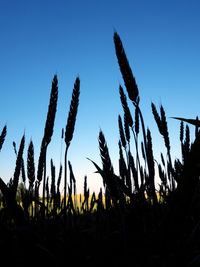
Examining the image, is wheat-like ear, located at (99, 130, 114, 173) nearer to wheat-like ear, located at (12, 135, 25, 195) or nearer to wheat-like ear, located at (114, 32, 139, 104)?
wheat-like ear, located at (114, 32, 139, 104)

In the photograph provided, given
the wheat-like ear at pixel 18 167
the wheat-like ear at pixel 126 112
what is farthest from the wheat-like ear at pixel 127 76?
the wheat-like ear at pixel 18 167

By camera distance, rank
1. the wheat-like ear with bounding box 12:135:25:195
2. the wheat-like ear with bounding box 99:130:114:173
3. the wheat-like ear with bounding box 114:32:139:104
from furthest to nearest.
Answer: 1. the wheat-like ear with bounding box 12:135:25:195
2. the wheat-like ear with bounding box 114:32:139:104
3. the wheat-like ear with bounding box 99:130:114:173

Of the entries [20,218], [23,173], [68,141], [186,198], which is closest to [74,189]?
[23,173]

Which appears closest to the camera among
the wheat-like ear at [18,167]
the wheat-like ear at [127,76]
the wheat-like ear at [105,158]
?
the wheat-like ear at [105,158]

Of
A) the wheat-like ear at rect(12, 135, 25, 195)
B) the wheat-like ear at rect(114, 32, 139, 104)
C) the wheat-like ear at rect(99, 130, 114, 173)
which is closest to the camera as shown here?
the wheat-like ear at rect(99, 130, 114, 173)

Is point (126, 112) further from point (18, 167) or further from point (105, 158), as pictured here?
point (18, 167)

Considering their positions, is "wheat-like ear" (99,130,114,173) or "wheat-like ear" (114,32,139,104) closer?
"wheat-like ear" (99,130,114,173)

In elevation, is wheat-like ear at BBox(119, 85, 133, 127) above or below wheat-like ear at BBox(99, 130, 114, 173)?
above

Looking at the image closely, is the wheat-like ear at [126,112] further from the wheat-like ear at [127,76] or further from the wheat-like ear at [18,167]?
the wheat-like ear at [18,167]

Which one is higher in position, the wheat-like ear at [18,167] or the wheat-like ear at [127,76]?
the wheat-like ear at [127,76]

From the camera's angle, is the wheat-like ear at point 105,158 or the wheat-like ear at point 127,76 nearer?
the wheat-like ear at point 105,158

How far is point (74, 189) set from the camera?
2119 millimetres

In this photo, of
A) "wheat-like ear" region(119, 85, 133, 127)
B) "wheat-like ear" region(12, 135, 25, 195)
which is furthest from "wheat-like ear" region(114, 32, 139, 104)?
"wheat-like ear" region(12, 135, 25, 195)

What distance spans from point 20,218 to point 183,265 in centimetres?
49
